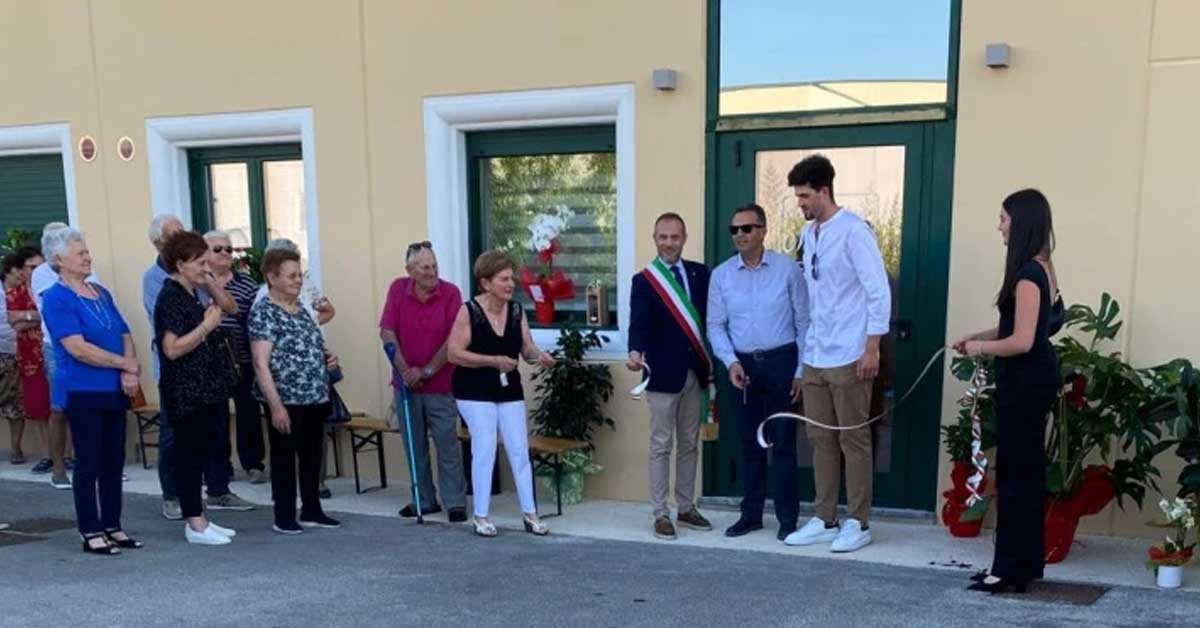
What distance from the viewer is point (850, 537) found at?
15.5ft

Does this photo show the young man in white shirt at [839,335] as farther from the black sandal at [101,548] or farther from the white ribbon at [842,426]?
the black sandal at [101,548]

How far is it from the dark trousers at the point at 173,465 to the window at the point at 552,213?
2.08m

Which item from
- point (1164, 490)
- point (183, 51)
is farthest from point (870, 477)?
point (183, 51)

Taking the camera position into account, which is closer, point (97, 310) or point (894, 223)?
point (97, 310)

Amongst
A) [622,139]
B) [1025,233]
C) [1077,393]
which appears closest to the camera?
[1025,233]

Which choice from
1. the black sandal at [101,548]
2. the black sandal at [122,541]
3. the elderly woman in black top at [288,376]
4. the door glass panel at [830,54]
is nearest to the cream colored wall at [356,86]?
the door glass panel at [830,54]

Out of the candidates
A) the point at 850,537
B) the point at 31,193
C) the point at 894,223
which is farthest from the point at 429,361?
the point at 31,193

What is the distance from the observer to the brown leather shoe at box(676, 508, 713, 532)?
17.2 ft

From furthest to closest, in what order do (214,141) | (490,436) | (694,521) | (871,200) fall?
(214,141), (871,200), (694,521), (490,436)

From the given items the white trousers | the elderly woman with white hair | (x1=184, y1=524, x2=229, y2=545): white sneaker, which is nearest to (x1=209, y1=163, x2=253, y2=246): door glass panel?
the elderly woman with white hair

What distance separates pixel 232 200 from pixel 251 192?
0.26 m

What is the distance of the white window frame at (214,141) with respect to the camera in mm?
6602

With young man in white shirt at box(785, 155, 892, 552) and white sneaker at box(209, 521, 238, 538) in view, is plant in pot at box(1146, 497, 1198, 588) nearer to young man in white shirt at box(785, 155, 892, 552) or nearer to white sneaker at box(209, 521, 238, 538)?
young man in white shirt at box(785, 155, 892, 552)

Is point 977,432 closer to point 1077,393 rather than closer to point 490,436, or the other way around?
point 1077,393
